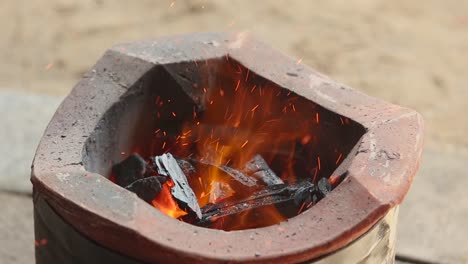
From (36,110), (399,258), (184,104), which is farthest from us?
(36,110)

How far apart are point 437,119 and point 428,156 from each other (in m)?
0.49

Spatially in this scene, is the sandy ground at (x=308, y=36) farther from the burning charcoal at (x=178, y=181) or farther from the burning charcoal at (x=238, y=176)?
the burning charcoal at (x=178, y=181)

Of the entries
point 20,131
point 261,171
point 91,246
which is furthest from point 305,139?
point 20,131

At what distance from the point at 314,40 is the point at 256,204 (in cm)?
288

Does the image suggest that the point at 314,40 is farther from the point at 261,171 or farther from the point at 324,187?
the point at 324,187

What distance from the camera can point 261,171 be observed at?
90.6 inches

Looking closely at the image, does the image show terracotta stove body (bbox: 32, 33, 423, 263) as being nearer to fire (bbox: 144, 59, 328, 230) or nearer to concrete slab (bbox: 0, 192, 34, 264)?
fire (bbox: 144, 59, 328, 230)

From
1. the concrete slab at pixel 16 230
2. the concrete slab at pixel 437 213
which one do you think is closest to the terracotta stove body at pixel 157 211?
the concrete slab at pixel 16 230

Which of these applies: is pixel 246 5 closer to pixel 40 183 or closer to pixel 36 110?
pixel 36 110

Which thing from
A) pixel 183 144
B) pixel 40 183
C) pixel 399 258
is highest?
pixel 40 183

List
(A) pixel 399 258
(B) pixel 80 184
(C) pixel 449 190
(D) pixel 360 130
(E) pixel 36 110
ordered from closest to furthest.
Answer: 1. (B) pixel 80 184
2. (D) pixel 360 130
3. (A) pixel 399 258
4. (C) pixel 449 190
5. (E) pixel 36 110

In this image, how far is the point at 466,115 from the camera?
425cm

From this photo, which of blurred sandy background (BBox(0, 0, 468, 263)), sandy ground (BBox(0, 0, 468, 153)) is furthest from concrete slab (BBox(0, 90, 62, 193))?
sandy ground (BBox(0, 0, 468, 153))

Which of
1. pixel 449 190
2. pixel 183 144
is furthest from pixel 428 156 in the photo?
pixel 183 144
